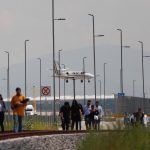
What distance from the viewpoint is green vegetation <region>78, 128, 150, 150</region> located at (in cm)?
2145

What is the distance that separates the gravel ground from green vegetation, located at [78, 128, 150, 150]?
2575 mm

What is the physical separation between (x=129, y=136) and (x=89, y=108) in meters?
21.5

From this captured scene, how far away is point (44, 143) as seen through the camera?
2809cm

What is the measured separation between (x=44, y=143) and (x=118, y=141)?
6.53 meters

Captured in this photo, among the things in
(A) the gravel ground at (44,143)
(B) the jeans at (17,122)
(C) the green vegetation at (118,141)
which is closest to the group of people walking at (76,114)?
(B) the jeans at (17,122)

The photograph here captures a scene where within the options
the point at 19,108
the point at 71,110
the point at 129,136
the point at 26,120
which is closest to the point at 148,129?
the point at 129,136

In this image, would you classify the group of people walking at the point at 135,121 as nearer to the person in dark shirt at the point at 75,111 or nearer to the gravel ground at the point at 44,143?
the gravel ground at the point at 44,143

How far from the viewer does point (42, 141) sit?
27.9m

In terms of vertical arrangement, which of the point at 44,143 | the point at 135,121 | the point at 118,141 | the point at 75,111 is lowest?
the point at 44,143

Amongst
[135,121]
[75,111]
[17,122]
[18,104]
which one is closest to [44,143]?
[135,121]

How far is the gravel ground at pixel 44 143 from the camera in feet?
80.4

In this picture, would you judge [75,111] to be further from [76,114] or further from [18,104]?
[18,104]

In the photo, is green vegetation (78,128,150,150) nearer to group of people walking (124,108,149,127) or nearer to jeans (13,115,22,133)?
group of people walking (124,108,149,127)

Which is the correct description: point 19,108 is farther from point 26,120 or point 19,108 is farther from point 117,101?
point 117,101
